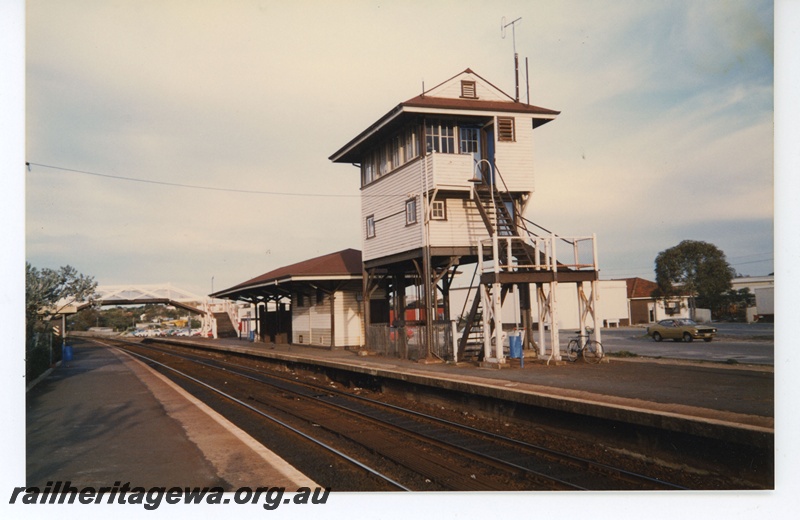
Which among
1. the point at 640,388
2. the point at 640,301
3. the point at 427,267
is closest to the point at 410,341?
the point at 427,267

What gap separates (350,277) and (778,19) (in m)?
20.5

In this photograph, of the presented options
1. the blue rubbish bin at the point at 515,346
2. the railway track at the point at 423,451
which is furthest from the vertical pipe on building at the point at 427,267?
the railway track at the point at 423,451

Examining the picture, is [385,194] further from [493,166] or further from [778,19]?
[778,19]

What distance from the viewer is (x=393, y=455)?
9500 millimetres

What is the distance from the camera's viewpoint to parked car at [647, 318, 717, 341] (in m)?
30.4

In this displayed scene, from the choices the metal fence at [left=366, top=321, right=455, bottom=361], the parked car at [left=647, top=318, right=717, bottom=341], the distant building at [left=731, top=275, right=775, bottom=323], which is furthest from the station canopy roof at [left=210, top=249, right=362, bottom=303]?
the distant building at [left=731, top=275, right=775, bottom=323]

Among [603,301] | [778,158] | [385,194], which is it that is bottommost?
[603,301]

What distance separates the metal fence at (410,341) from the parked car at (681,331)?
1762 centimetres

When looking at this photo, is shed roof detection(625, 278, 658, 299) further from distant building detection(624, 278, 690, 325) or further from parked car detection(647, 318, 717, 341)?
parked car detection(647, 318, 717, 341)

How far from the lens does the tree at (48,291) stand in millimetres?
17609

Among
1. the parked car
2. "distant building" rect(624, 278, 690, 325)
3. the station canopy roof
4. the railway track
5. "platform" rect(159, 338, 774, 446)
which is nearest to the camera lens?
the railway track

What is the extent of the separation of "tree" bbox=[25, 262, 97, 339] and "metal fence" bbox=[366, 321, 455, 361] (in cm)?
1114

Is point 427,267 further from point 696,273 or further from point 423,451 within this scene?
point 696,273

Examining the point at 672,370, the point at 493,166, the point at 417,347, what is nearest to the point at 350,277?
the point at 417,347
